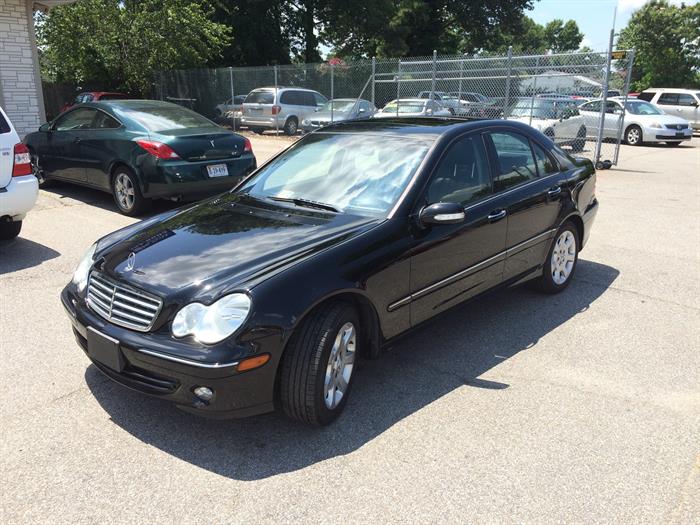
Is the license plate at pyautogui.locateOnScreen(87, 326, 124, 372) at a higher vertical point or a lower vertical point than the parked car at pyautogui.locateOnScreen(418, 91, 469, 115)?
lower

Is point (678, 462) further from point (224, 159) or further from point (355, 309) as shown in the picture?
point (224, 159)

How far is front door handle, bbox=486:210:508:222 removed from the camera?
166 inches

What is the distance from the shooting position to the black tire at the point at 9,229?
6.50 m

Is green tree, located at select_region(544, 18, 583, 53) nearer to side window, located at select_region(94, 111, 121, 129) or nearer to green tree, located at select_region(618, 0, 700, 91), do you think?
green tree, located at select_region(618, 0, 700, 91)

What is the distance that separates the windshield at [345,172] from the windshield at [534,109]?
467 inches

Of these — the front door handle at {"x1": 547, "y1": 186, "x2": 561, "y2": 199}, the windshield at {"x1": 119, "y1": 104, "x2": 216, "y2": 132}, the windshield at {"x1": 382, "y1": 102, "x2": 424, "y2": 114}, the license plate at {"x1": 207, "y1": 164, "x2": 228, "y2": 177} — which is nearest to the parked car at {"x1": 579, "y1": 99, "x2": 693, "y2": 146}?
the windshield at {"x1": 382, "y1": 102, "x2": 424, "y2": 114}

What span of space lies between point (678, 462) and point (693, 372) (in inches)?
45.6

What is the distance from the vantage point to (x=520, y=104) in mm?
15258

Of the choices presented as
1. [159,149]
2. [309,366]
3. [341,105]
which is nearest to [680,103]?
[341,105]

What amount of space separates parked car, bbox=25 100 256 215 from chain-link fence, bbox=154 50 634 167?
4595 mm

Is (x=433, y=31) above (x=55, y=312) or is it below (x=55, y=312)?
above

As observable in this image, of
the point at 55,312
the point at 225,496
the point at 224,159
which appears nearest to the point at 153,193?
the point at 224,159

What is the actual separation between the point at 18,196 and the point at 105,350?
12.2ft

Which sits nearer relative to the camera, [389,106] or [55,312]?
[55,312]
